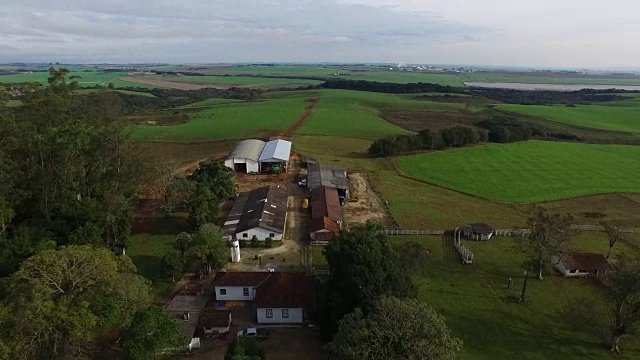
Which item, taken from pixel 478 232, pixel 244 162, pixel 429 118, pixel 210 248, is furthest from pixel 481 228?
pixel 429 118

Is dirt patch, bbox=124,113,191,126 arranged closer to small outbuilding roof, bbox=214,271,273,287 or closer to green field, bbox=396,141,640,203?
green field, bbox=396,141,640,203

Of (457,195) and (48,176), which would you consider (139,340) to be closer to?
(48,176)

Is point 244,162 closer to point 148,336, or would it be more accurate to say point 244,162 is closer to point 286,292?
point 286,292

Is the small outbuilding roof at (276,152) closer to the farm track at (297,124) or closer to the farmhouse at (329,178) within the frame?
the farmhouse at (329,178)

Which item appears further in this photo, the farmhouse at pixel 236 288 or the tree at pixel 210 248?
the tree at pixel 210 248

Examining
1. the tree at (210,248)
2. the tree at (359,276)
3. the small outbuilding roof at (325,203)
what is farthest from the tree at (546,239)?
the tree at (210,248)

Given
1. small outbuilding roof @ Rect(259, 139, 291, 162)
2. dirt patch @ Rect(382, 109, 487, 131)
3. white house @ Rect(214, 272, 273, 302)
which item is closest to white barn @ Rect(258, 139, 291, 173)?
small outbuilding roof @ Rect(259, 139, 291, 162)

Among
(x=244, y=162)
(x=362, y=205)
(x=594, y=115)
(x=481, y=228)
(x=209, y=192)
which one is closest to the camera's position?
(x=481, y=228)
